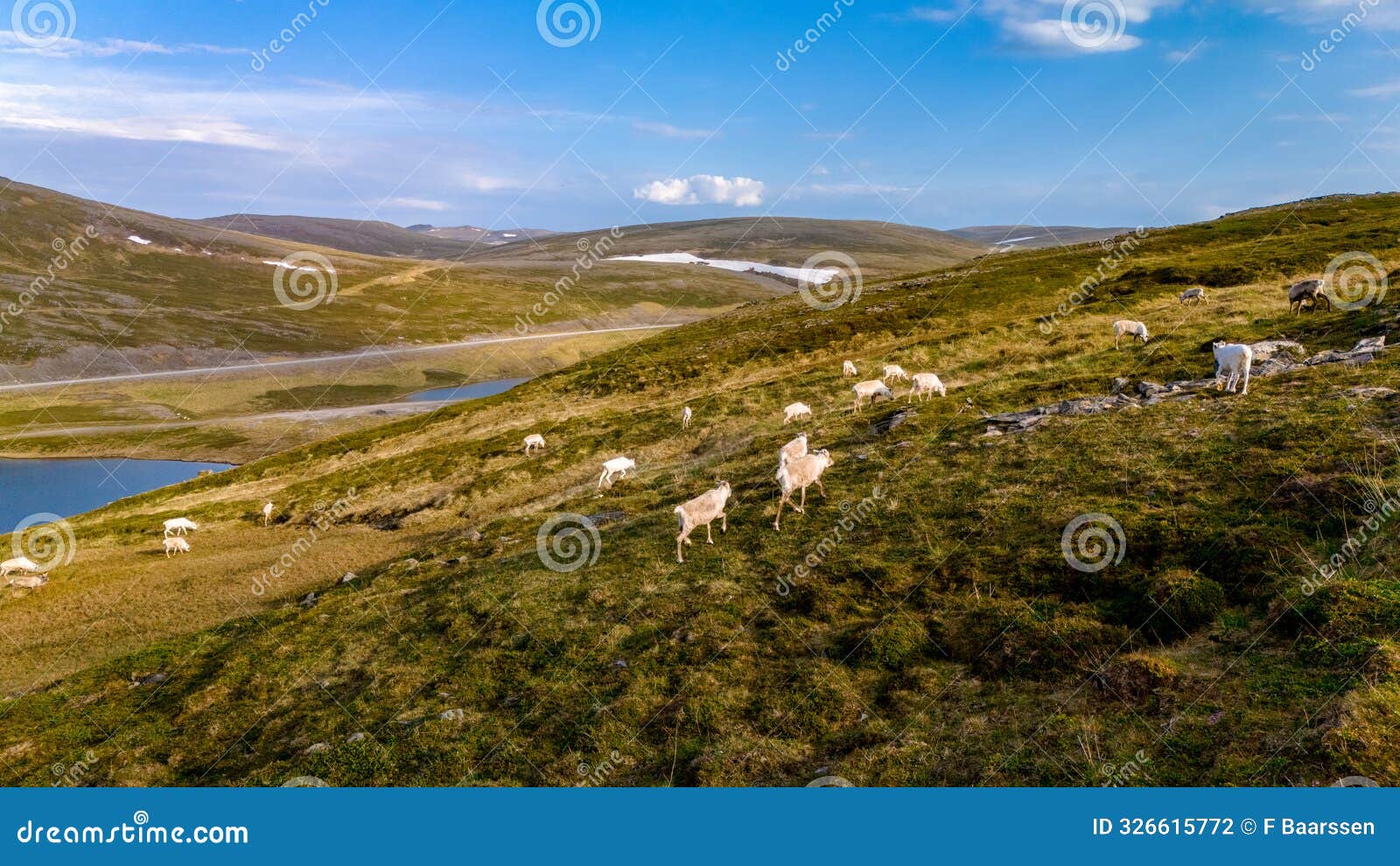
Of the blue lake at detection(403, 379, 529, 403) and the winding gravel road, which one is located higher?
the winding gravel road

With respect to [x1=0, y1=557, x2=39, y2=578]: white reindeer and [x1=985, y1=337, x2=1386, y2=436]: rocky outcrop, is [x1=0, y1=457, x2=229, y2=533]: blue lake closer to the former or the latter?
[x1=0, y1=557, x2=39, y2=578]: white reindeer

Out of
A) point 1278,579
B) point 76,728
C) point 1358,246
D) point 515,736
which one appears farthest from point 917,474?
point 1358,246

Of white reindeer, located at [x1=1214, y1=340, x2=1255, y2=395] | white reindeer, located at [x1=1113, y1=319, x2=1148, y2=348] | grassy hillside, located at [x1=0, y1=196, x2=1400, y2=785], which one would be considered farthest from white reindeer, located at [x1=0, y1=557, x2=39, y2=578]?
white reindeer, located at [x1=1113, y1=319, x2=1148, y2=348]

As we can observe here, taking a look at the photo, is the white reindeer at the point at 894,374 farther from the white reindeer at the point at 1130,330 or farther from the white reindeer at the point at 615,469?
the white reindeer at the point at 615,469

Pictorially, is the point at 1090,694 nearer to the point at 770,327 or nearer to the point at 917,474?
the point at 917,474

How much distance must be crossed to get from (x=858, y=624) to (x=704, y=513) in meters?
8.57

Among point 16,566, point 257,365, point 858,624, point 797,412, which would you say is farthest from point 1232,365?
point 257,365

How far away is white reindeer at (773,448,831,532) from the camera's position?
24.3m

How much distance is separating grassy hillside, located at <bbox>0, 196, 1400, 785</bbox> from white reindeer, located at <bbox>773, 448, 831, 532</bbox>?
33.0 inches

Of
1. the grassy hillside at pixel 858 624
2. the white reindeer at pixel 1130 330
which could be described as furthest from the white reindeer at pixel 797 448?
the white reindeer at pixel 1130 330

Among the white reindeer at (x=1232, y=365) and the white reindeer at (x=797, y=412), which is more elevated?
the white reindeer at (x=797, y=412)

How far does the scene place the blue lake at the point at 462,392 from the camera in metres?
138

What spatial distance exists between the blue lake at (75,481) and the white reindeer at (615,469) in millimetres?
69128

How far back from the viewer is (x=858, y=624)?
1712 cm
